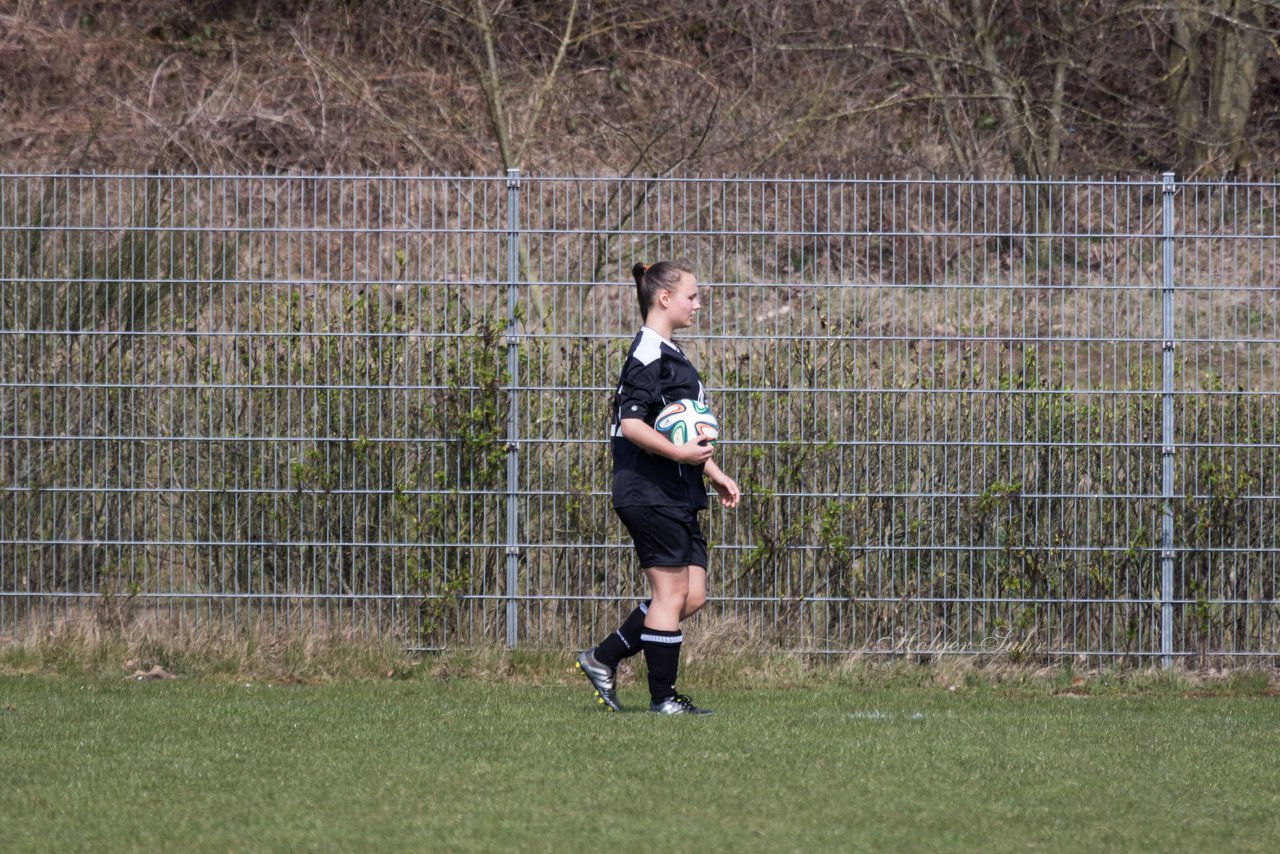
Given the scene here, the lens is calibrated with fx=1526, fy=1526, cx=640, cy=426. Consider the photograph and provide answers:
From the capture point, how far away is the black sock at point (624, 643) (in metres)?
6.45

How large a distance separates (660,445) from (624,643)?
3.14 feet

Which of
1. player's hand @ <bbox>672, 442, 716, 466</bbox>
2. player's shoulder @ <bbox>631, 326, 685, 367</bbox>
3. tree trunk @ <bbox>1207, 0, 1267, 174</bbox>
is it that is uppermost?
tree trunk @ <bbox>1207, 0, 1267, 174</bbox>

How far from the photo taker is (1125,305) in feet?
25.6

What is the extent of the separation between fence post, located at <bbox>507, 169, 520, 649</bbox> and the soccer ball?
1.76 metres

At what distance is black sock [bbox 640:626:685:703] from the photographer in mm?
6266

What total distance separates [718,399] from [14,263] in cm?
371

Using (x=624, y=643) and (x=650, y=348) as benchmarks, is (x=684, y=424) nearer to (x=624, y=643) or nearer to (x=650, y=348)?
(x=650, y=348)

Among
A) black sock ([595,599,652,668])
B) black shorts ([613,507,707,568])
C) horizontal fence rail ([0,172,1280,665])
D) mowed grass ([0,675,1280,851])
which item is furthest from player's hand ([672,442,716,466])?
horizontal fence rail ([0,172,1280,665])

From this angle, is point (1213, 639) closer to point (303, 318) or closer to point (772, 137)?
point (303, 318)

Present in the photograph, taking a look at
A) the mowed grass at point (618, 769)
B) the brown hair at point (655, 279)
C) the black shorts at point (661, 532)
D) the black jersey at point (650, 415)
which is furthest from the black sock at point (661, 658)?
the brown hair at point (655, 279)

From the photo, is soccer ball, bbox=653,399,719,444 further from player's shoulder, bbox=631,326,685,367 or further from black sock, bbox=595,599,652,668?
black sock, bbox=595,599,652,668

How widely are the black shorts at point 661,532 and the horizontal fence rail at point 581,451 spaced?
1.61m

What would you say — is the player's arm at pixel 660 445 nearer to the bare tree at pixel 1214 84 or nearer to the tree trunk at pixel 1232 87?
the bare tree at pixel 1214 84

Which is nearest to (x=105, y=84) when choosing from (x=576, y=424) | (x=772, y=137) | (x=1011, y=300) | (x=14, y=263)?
(x=772, y=137)
